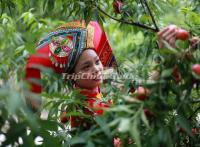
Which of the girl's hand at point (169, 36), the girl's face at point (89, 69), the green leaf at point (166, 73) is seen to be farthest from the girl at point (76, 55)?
the green leaf at point (166, 73)

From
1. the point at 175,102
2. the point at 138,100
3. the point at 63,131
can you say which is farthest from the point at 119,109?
the point at 63,131

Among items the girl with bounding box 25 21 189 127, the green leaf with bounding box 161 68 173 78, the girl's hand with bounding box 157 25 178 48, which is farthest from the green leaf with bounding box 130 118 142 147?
the girl with bounding box 25 21 189 127

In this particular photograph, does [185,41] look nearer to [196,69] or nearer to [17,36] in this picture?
[196,69]

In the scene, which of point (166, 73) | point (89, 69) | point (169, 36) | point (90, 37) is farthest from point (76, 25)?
point (166, 73)

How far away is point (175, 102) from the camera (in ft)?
3.19

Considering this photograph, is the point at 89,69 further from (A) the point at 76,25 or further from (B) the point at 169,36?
(B) the point at 169,36

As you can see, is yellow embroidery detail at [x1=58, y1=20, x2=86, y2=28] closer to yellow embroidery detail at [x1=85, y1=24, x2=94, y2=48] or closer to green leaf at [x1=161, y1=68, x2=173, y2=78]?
yellow embroidery detail at [x1=85, y1=24, x2=94, y2=48]

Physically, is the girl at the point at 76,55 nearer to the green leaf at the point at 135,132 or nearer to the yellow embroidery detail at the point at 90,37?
the yellow embroidery detail at the point at 90,37

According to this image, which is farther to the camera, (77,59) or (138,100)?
(77,59)

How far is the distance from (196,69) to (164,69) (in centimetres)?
7

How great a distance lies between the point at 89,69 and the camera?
1.60 metres

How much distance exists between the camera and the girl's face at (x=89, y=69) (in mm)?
1587

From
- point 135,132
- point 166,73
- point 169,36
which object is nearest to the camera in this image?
point 135,132

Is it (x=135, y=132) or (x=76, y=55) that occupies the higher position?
(x=76, y=55)
